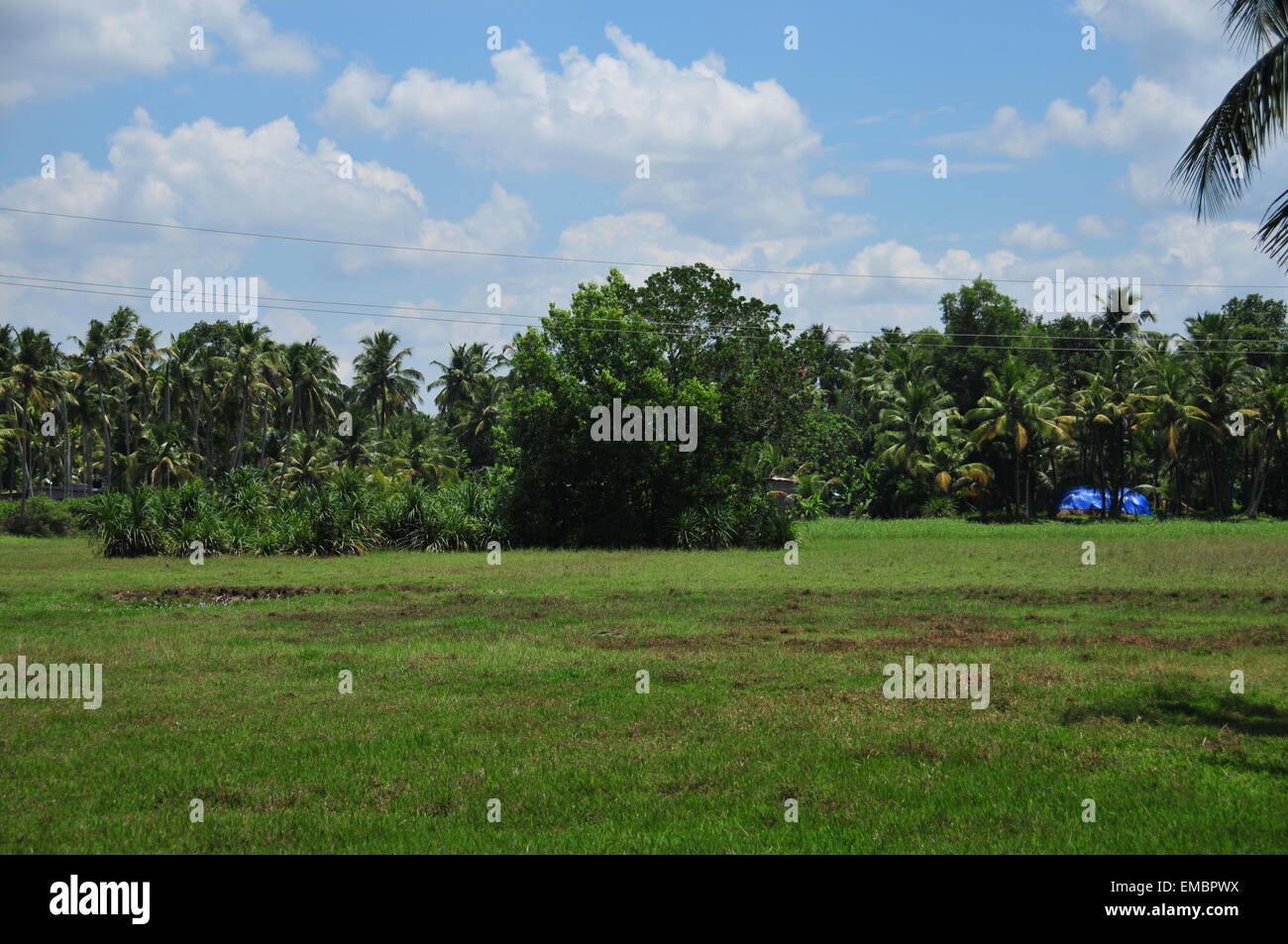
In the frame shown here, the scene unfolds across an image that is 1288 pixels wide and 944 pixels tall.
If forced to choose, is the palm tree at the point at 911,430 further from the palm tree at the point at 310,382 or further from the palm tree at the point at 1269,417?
the palm tree at the point at 310,382

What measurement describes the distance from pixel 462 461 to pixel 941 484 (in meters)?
32.4

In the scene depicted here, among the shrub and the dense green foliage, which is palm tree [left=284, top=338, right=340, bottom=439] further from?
the shrub

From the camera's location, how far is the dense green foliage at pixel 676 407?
140ft

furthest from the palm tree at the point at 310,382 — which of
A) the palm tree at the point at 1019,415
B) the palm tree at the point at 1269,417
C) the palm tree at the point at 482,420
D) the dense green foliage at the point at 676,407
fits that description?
the palm tree at the point at 1269,417

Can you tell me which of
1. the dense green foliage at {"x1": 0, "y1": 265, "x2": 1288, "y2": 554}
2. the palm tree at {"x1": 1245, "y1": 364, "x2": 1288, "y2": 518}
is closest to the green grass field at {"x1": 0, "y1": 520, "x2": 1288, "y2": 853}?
the dense green foliage at {"x1": 0, "y1": 265, "x2": 1288, "y2": 554}

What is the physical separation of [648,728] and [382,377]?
3094 inches

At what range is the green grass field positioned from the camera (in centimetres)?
730

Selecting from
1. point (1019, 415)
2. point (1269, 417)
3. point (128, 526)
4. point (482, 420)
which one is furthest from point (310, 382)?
point (1269, 417)

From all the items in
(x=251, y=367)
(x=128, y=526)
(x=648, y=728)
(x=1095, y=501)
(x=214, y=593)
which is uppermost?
(x=251, y=367)

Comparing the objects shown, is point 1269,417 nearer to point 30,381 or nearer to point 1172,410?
Answer: point 1172,410

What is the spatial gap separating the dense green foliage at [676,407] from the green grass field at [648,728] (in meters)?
20.7

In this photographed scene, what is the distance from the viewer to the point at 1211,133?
37.5ft

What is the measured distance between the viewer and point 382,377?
280ft
